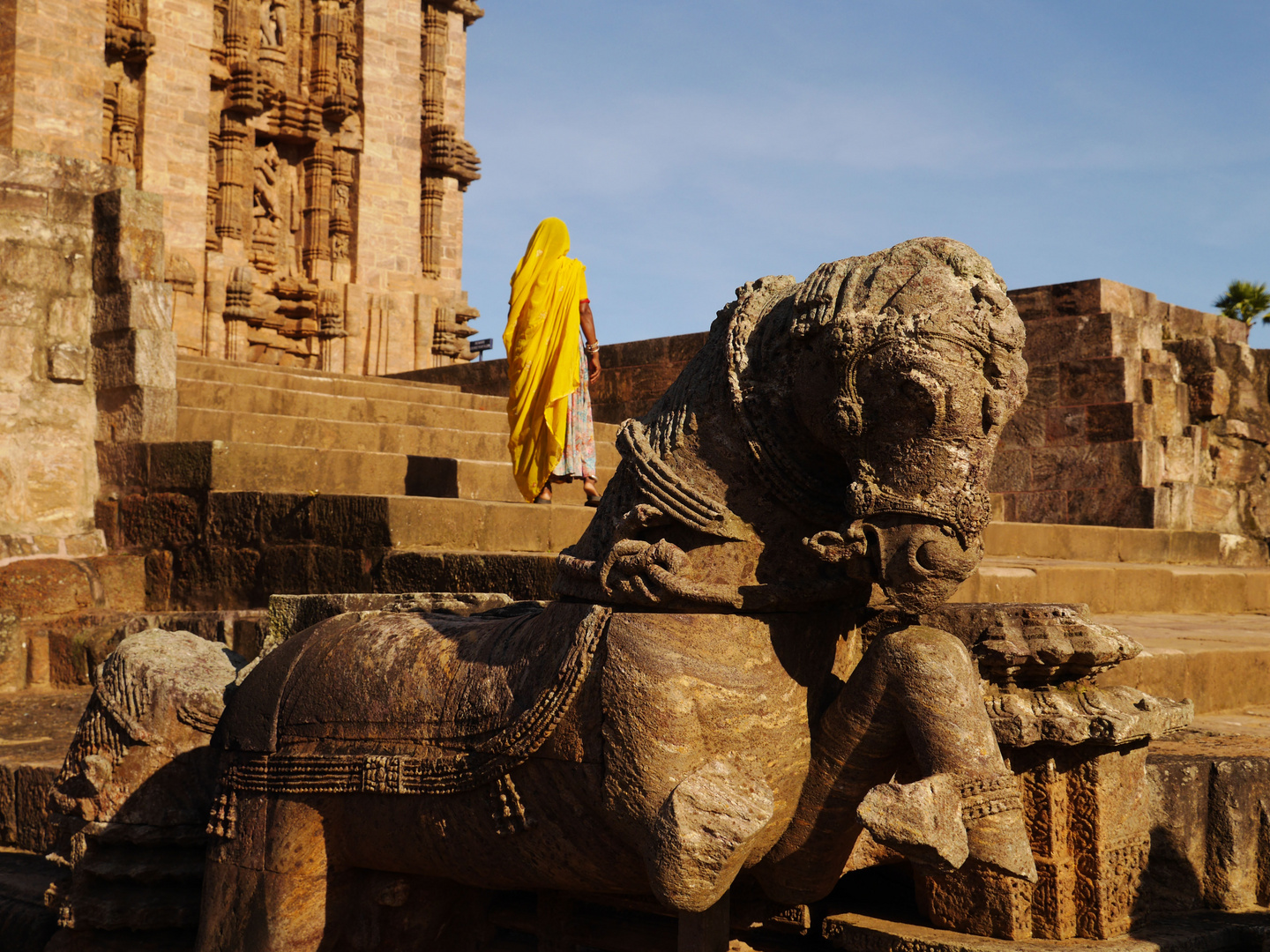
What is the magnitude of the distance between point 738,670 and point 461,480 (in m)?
5.10

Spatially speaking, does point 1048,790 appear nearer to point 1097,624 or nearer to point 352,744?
point 1097,624

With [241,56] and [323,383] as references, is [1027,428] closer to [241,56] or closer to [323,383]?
[323,383]

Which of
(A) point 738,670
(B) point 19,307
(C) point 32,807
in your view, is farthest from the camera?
(B) point 19,307

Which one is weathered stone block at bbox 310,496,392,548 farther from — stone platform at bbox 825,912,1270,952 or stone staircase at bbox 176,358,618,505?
stone platform at bbox 825,912,1270,952

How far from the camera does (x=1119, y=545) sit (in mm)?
8516

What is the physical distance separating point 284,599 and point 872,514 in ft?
7.51

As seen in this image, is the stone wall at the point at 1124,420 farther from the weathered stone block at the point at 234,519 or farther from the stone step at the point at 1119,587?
the weathered stone block at the point at 234,519

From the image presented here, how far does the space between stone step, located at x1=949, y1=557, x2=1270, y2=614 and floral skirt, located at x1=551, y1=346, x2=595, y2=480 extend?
2280mm

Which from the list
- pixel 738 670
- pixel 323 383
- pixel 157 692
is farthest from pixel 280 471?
pixel 738 670

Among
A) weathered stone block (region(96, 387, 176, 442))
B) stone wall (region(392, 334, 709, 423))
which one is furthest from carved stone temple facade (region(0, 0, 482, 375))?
weathered stone block (region(96, 387, 176, 442))

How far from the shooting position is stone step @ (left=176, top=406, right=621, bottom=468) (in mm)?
7566

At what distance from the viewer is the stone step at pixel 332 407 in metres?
8.64

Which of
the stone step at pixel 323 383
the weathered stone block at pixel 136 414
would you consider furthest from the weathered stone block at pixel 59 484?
the stone step at pixel 323 383

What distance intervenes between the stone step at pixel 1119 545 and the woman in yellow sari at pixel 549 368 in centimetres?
237
